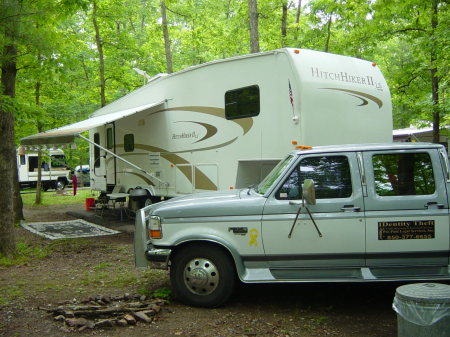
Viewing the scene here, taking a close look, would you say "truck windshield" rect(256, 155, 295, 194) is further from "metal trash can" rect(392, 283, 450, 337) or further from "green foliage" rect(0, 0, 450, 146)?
"green foliage" rect(0, 0, 450, 146)

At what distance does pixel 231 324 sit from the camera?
15.7 ft

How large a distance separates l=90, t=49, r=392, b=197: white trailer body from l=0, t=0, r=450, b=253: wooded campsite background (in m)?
2.39

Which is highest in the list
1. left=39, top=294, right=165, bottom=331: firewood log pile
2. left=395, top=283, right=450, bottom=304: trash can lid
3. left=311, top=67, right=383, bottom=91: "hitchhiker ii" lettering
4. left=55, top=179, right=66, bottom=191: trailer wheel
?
left=311, top=67, right=383, bottom=91: "hitchhiker ii" lettering

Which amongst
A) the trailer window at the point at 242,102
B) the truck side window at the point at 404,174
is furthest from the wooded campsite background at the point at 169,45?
the truck side window at the point at 404,174

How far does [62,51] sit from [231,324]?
6.22 m

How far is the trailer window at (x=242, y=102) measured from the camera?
864 centimetres

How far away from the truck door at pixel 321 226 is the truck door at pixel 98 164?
10.3m

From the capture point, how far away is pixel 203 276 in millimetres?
5203

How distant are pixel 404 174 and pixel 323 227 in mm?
1080

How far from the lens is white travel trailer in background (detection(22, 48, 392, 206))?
26.0 ft

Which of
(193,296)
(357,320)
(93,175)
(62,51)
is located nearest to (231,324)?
(193,296)

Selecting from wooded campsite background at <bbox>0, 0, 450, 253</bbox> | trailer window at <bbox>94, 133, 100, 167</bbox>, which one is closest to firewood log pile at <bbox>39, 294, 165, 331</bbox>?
wooded campsite background at <bbox>0, 0, 450, 253</bbox>

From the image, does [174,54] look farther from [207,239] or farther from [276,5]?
[207,239]

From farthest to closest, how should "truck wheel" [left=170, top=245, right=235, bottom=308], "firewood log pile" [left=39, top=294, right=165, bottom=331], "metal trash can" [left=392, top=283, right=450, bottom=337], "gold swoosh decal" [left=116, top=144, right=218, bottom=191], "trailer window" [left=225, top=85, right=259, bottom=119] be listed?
"gold swoosh decal" [left=116, top=144, right=218, bottom=191], "trailer window" [left=225, top=85, right=259, bottom=119], "truck wheel" [left=170, top=245, right=235, bottom=308], "firewood log pile" [left=39, top=294, right=165, bottom=331], "metal trash can" [left=392, top=283, right=450, bottom=337]
